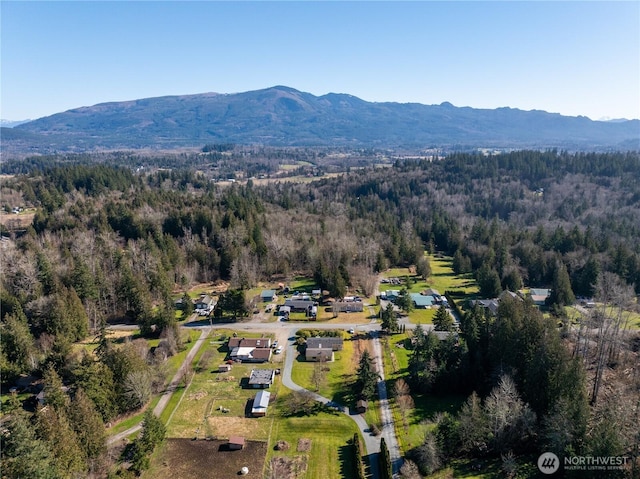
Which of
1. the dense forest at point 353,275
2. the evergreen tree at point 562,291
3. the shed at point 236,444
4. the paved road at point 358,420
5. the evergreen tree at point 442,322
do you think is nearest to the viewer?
the dense forest at point 353,275

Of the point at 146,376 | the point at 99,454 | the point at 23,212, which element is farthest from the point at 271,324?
the point at 23,212

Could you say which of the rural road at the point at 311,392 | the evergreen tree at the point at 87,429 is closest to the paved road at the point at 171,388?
the rural road at the point at 311,392

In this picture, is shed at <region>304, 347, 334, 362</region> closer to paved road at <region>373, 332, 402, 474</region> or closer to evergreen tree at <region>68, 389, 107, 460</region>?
paved road at <region>373, 332, 402, 474</region>

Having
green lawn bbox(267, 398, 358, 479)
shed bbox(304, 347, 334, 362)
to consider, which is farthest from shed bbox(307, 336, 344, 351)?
green lawn bbox(267, 398, 358, 479)

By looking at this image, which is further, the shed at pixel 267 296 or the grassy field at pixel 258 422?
the shed at pixel 267 296

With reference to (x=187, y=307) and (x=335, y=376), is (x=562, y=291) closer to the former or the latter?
(x=335, y=376)

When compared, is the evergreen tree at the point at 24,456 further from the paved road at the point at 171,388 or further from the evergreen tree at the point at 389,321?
the evergreen tree at the point at 389,321
